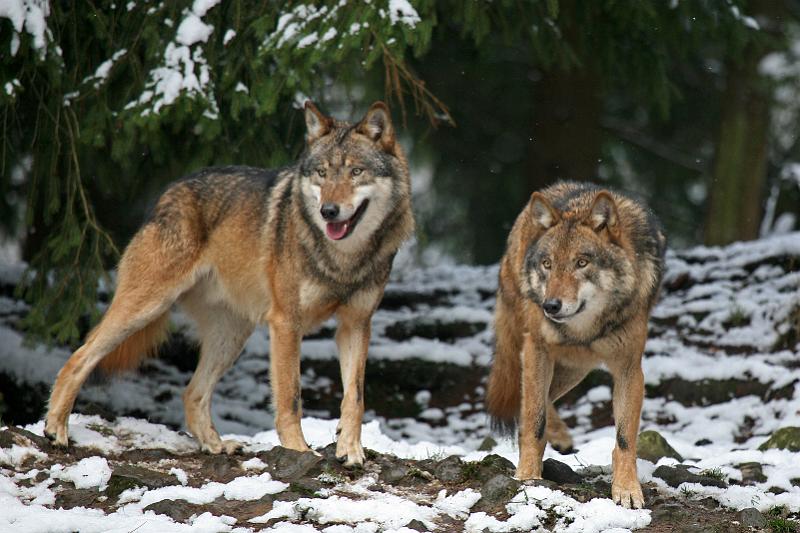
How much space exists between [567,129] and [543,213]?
7.50m

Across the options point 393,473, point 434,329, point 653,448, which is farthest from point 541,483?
point 434,329

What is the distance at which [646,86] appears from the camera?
37.3ft

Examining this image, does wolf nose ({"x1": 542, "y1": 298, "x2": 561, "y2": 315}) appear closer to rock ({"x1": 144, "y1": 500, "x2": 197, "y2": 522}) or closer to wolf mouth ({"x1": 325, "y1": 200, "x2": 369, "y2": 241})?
wolf mouth ({"x1": 325, "y1": 200, "x2": 369, "y2": 241})

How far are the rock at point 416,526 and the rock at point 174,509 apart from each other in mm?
1072

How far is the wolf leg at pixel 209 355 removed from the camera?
→ 6465mm

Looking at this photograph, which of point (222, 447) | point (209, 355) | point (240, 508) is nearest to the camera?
A: point (240, 508)

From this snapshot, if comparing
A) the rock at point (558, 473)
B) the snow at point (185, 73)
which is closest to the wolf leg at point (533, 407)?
the rock at point (558, 473)

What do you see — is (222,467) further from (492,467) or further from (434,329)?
(434,329)

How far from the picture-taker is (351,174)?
5.78 meters

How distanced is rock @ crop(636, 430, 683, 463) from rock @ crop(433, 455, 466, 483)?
1.94 metres

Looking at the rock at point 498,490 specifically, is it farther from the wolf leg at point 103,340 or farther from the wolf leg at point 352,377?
the wolf leg at point 103,340

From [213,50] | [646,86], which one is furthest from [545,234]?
[646,86]

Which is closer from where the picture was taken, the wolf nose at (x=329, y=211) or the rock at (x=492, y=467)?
the rock at (x=492, y=467)

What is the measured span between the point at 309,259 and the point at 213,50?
2.95 meters
